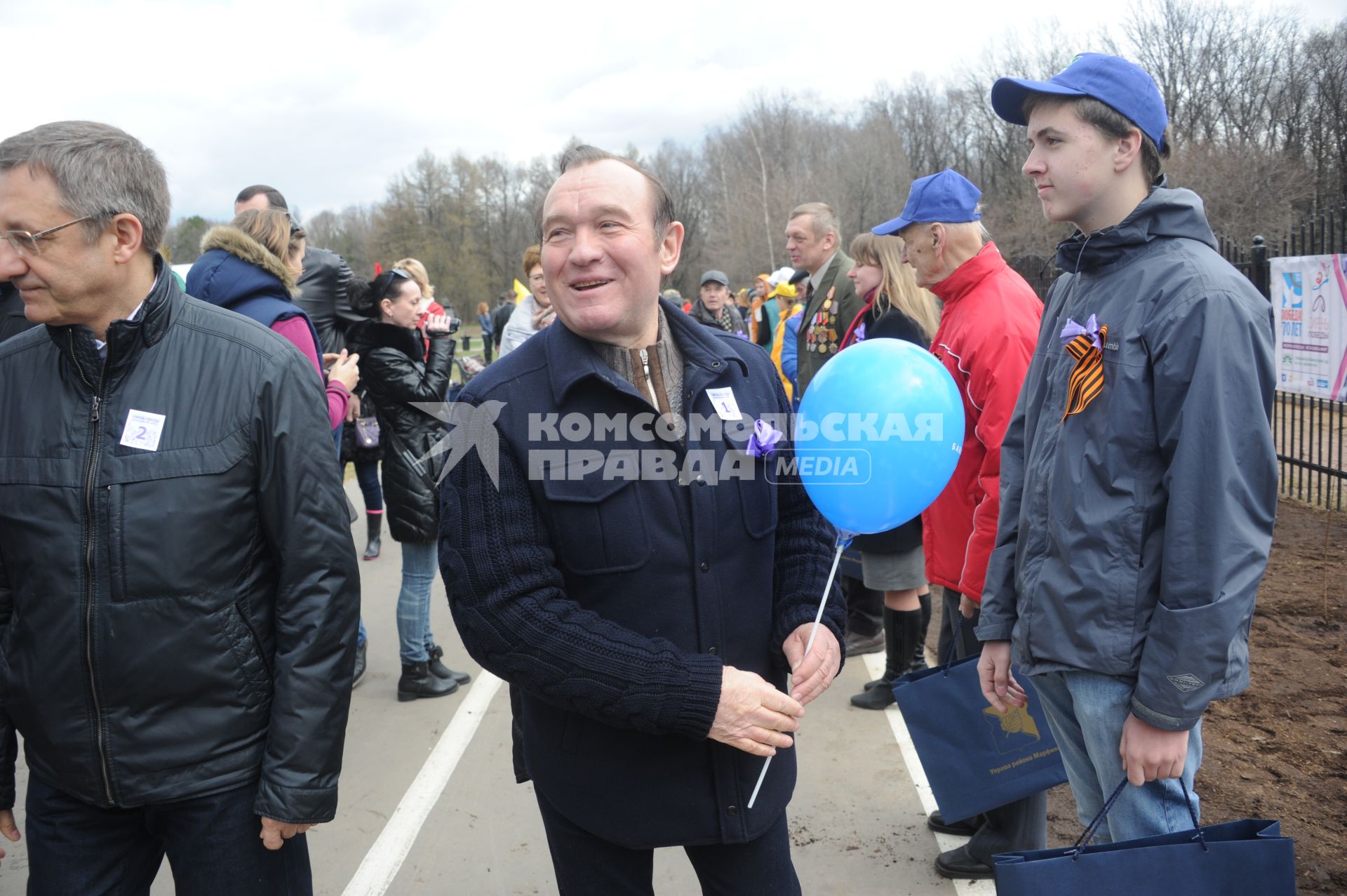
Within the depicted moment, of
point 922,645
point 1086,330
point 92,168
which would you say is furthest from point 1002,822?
point 92,168

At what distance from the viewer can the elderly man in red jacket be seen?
2.97 metres

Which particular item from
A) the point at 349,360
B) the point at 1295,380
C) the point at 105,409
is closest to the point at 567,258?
the point at 105,409

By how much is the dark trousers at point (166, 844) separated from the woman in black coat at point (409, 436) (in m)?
2.67

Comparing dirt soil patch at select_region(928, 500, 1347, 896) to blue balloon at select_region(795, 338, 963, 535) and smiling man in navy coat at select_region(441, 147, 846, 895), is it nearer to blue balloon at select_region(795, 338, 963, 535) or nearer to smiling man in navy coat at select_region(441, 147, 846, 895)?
blue balloon at select_region(795, 338, 963, 535)

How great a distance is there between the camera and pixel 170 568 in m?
1.89

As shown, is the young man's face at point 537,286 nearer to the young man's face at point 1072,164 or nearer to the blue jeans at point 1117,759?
the young man's face at point 1072,164

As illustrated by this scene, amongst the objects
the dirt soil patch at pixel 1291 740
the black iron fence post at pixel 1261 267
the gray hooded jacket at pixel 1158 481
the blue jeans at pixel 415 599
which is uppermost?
the black iron fence post at pixel 1261 267

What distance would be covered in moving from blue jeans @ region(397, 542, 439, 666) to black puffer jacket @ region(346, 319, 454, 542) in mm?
107

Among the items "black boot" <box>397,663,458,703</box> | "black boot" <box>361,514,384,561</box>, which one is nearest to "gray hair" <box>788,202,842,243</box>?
"black boot" <box>397,663,458,703</box>

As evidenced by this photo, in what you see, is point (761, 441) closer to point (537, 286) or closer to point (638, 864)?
point (638, 864)

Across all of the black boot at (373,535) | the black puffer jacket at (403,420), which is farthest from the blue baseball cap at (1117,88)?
the black boot at (373,535)

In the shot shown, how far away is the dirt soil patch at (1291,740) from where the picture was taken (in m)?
3.32

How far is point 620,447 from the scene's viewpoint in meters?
1.89

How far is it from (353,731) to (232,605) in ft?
9.65
